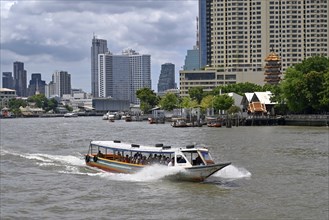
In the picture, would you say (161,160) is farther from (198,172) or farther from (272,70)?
(272,70)

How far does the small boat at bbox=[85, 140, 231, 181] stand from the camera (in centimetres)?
3534

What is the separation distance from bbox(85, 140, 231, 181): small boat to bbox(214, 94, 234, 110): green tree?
100438mm

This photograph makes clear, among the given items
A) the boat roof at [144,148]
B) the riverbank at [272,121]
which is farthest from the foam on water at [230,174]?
the riverbank at [272,121]

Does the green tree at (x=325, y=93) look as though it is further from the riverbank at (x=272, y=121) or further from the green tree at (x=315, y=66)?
the green tree at (x=315, y=66)

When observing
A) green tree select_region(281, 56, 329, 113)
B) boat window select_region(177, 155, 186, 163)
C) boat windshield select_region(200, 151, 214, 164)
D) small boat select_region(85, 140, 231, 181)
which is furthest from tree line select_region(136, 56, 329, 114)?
boat window select_region(177, 155, 186, 163)

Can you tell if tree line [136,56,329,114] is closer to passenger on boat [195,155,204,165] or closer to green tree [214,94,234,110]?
green tree [214,94,234,110]

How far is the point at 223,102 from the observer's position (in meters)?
143

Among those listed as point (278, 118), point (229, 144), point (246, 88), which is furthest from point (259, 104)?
point (229, 144)

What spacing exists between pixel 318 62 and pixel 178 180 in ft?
301

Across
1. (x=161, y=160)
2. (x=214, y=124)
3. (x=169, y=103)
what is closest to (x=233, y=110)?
(x=214, y=124)

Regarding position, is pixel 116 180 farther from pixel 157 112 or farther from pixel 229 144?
pixel 157 112

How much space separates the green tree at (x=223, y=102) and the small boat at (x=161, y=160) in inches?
3954

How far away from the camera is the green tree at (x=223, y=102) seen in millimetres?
142875

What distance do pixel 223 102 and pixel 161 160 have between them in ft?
351
